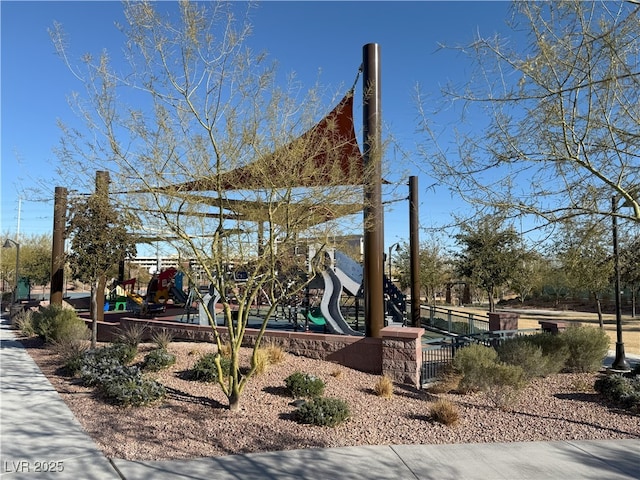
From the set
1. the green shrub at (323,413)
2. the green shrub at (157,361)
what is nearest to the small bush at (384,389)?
the green shrub at (323,413)

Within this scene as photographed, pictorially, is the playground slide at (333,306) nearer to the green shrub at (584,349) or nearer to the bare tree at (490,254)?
the bare tree at (490,254)

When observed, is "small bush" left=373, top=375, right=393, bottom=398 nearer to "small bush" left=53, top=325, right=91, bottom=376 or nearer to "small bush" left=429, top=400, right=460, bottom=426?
"small bush" left=429, top=400, right=460, bottom=426

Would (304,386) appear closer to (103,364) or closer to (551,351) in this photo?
(103,364)

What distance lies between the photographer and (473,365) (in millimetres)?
8438

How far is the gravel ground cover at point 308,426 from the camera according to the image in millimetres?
5801

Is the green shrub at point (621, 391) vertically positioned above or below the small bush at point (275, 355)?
below

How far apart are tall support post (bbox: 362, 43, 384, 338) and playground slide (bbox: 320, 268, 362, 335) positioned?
2169mm

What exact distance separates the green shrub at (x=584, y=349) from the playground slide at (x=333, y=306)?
521cm

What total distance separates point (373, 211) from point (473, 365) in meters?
3.61

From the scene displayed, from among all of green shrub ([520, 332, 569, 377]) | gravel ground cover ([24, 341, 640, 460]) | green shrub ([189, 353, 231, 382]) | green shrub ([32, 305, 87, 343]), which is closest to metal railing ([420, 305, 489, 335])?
green shrub ([520, 332, 569, 377])

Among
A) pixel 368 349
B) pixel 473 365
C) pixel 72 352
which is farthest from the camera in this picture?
pixel 72 352

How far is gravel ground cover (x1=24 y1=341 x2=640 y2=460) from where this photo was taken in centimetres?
580

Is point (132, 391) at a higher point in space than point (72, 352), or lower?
lower

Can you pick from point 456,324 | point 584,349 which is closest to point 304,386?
point 584,349
